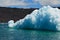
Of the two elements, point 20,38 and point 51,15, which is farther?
point 51,15

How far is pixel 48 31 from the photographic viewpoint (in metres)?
19.2

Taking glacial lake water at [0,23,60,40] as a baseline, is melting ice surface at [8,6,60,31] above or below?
above

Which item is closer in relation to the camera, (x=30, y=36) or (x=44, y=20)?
(x=30, y=36)

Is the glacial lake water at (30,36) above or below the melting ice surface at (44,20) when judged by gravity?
below

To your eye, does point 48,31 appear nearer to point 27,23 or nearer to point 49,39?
point 27,23

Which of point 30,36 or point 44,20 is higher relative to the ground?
point 44,20

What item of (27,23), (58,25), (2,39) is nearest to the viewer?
(2,39)

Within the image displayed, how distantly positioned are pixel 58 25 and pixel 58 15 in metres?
0.68

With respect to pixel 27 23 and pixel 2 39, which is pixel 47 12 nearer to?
pixel 27 23

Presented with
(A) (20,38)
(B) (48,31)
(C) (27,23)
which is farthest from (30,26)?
(A) (20,38)

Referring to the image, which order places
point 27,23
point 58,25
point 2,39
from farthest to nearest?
point 27,23
point 58,25
point 2,39

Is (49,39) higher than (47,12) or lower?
lower

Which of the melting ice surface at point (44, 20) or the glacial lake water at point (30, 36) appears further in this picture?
the melting ice surface at point (44, 20)

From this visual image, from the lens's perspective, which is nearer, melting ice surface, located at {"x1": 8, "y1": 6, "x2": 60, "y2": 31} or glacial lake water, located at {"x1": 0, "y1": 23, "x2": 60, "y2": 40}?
glacial lake water, located at {"x1": 0, "y1": 23, "x2": 60, "y2": 40}
